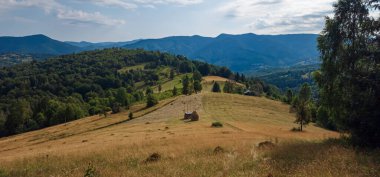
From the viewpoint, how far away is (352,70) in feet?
85.4

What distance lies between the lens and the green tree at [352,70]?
21.4 meters

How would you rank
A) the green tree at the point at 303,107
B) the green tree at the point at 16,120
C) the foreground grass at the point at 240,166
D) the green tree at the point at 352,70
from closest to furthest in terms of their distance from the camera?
1. the foreground grass at the point at 240,166
2. the green tree at the point at 352,70
3. the green tree at the point at 303,107
4. the green tree at the point at 16,120

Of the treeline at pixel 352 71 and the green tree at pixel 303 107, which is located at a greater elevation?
the treeline at pixel 352 71

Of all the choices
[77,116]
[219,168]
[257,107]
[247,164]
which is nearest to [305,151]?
[247,164]

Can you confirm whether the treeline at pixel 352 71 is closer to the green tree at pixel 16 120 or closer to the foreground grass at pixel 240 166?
the foreground grass at pixel 240 166

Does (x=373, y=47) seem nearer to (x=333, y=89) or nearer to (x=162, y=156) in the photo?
(x=333, y=89)

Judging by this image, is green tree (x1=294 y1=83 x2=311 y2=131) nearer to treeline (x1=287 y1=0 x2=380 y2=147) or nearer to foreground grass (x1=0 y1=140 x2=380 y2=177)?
treeline (x1=287 y1=0 x2=380 y2=147)

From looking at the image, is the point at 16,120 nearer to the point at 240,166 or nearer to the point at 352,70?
the point at 352,70

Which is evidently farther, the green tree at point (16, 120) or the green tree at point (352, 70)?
the green tree at point (16, 120)

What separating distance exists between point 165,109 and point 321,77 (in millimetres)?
81270

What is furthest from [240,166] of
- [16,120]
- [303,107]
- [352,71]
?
[16,120]

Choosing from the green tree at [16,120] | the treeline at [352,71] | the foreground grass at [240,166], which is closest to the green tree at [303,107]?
the treeline at [352,71]

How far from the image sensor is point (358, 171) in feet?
41.7

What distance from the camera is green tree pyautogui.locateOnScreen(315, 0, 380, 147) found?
2141cm
